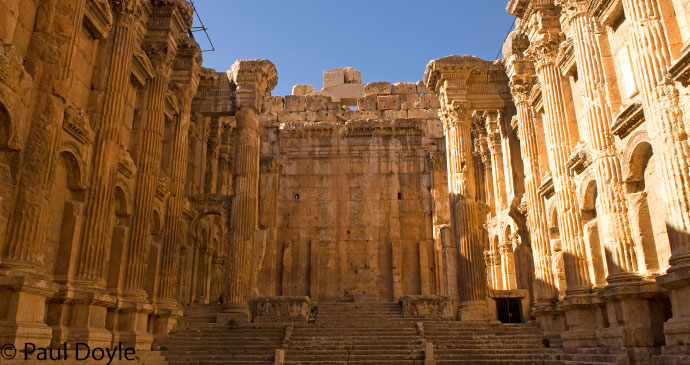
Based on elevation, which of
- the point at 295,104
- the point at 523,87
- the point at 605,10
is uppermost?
→ the point at 295,104

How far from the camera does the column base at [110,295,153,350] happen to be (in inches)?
605

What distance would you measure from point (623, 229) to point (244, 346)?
36.8 feet

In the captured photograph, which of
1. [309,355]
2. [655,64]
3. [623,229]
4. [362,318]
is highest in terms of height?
[655,64]

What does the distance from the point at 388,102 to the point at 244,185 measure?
13.9 m

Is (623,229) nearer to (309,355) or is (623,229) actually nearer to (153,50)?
(309,355)

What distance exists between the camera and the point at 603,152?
1324 cm

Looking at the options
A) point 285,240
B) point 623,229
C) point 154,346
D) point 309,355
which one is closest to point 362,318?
point 309,355

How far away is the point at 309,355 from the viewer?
15.4 metres

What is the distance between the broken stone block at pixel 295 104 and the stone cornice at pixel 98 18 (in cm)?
1786

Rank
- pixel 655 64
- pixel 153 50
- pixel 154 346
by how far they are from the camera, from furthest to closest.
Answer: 1. pixel 153 50
2. pixel 154 346
3. pixel 655 64

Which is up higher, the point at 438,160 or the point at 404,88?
the point at 404,88

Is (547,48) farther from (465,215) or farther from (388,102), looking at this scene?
(388,102)

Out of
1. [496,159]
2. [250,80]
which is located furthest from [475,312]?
[250,80]

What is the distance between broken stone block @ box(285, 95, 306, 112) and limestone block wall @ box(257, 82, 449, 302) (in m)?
0.06
